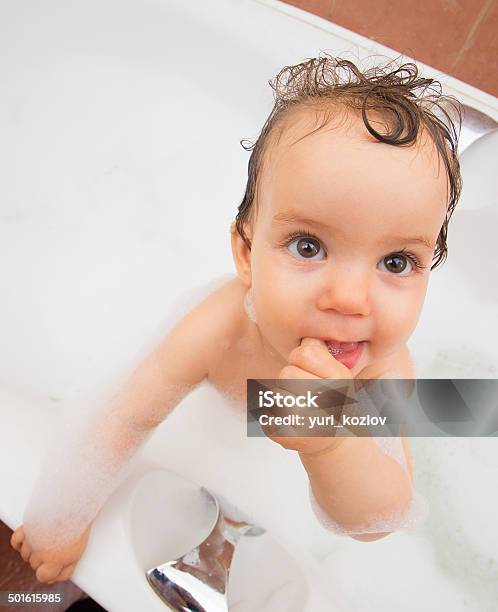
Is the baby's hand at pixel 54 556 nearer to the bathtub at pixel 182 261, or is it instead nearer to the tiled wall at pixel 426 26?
the bathtub at pixel 182 261

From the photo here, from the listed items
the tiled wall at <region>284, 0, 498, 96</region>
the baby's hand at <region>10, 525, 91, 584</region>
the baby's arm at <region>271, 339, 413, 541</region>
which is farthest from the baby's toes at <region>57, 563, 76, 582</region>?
the tiled wall at <region>284, 0, 498, 96</region>

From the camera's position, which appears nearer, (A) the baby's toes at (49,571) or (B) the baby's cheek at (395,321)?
(B) the baby's cheek at (395,321)

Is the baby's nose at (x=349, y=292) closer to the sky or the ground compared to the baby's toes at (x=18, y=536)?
closer to the sky

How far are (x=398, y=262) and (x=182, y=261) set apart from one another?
2.64 ft

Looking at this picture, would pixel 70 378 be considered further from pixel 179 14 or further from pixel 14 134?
pixel 179 14

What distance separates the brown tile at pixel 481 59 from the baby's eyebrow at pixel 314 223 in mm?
1137

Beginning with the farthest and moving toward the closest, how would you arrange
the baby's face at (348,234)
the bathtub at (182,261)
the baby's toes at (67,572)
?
the bathtub at (182,261) → the baby's toes at (67,572) → the baby's face at (348,234)

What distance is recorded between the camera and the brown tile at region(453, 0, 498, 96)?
1.48m

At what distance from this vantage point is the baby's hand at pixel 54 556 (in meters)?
0.70

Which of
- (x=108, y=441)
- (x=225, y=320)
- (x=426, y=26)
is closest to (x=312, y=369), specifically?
(x=225, y=320)

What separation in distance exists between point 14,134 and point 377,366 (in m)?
1.02

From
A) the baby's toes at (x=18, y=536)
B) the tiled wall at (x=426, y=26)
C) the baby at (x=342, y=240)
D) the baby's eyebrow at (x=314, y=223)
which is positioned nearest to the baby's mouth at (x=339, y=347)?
the baby at (x=342, y=240)

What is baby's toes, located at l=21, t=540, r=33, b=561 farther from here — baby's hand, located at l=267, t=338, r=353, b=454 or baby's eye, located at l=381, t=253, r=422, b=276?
baby's eye, located at l=381, t=253, r=422, b=276

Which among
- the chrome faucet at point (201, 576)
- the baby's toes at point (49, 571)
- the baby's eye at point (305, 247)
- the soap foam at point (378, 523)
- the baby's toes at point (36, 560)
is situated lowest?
the baby's toes at point (36, 560)
